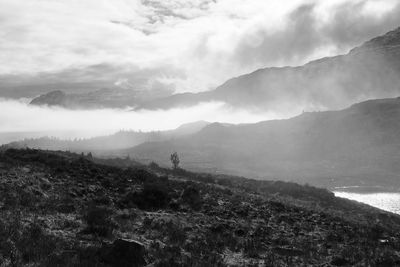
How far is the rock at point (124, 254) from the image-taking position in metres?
15.4

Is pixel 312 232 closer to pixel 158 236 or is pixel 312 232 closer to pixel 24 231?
pixel 158 236

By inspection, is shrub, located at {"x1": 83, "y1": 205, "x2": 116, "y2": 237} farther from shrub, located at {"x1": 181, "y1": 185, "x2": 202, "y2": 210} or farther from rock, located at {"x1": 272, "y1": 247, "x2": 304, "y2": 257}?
rock, located at {"x1": 272, "y1": 247, "x2": 304, "y2": 257}

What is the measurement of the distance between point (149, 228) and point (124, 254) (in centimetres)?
666

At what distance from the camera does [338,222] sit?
32.6 m

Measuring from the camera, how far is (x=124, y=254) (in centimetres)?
1592

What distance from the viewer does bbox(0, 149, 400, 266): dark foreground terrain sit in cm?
1625

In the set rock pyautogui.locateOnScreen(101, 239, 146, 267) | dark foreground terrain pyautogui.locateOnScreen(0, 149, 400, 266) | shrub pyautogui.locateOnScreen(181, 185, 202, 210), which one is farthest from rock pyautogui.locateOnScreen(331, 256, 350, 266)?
shrub pyautogui.locateOnScreen(181, 185, 202, 210)

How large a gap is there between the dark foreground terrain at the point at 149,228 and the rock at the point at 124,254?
4 centimetres

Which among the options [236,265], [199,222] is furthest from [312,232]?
[236,265]

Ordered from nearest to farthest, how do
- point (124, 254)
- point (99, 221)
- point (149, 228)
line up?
point (124, 254), point (99, 221), point (149, 228)

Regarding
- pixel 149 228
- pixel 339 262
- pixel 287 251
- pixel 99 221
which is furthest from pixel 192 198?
pixel 339 262

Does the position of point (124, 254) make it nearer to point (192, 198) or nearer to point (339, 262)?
point (339, 262)

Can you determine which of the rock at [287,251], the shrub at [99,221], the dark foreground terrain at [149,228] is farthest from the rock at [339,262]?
the shrub at [99,221]

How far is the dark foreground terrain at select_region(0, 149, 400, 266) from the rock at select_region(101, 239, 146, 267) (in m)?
0.04
